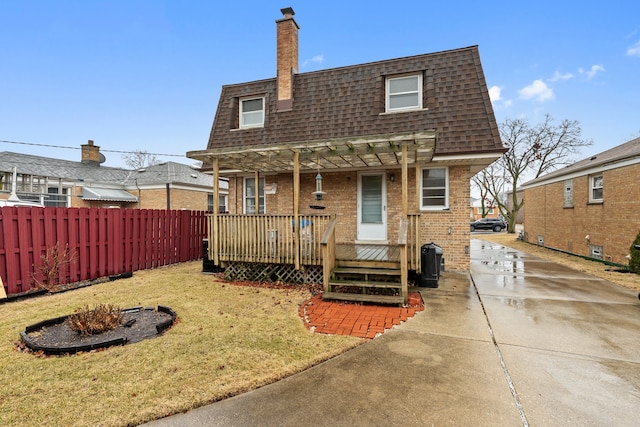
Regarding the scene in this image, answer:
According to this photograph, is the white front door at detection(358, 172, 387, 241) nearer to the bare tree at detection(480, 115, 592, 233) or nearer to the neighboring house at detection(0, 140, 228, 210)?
the neighboring house at detection(0, 140, 228, 210)

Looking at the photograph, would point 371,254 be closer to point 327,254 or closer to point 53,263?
point 327,254

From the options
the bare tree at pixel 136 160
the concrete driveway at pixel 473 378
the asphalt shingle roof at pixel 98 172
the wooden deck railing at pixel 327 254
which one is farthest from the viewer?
the bare tree at pixel 136 160

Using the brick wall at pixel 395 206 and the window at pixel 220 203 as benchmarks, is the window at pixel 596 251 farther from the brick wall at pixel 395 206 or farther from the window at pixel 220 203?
the window at pixel 220 203

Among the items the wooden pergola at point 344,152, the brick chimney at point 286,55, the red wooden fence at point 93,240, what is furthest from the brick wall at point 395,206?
the red wooden fence at point 93,240

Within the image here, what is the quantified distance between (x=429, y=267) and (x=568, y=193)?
1117 centimetres

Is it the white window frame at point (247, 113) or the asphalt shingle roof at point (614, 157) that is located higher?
the white window frame at point (247, 113)

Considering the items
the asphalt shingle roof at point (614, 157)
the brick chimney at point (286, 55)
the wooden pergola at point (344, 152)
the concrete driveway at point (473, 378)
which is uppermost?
the brick chimney at point (286, 55)

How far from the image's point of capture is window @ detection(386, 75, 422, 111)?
973 cm

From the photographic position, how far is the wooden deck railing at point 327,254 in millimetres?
6191

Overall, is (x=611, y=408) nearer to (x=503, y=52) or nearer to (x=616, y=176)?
(x=616, y=176)

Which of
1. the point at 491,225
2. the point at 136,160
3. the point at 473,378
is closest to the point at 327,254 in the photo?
the point at 473,378

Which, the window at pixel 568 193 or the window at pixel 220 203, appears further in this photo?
the window at pixel 220 203

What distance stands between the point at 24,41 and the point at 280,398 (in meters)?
22.9

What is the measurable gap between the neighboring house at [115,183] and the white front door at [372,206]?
1502 cm
